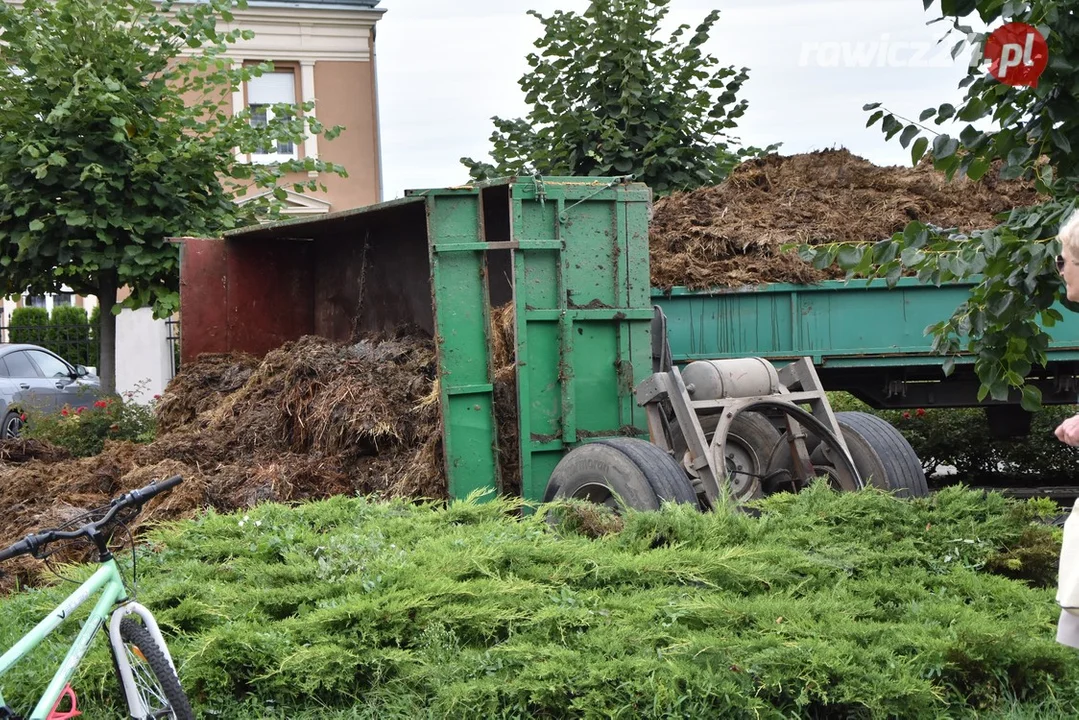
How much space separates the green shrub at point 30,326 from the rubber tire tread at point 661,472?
1907 centimetres

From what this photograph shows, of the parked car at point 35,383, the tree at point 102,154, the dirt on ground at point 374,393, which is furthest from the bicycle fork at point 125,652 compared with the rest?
the parked car at point 35,383

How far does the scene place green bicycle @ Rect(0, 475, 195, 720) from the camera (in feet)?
12.4

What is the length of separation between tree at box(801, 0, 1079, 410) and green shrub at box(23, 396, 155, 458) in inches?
334

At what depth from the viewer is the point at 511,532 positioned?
5340mm

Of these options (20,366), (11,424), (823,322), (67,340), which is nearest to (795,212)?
(823,322)

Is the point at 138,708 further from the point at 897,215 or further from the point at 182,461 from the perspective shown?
the point at 897,215

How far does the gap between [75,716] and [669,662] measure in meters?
2.09

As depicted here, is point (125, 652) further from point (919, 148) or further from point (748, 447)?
point (748, 447)

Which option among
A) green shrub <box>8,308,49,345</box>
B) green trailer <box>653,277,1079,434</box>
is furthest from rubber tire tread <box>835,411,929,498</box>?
green shrub <box>8,308,49,345</box>

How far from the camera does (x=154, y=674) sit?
12.8 feet

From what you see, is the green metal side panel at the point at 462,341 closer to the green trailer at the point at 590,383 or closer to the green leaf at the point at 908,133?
the green trailer at the point at 590,383

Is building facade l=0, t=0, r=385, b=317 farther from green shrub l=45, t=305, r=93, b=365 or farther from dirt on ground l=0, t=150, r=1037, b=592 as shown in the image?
dirt on ground l=0, t=150, r=1037, b=592

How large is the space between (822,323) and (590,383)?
6.27 feet

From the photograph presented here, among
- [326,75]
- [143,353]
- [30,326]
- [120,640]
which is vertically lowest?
[120,640]
